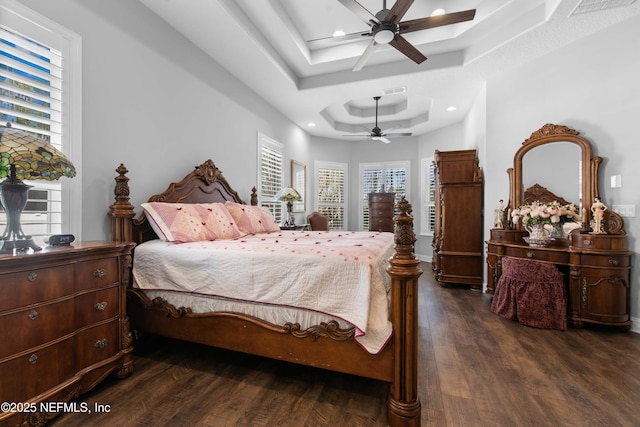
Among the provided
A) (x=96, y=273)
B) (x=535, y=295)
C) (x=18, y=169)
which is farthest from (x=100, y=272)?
(x=535, y=295)

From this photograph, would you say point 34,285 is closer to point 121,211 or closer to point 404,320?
point 121,211

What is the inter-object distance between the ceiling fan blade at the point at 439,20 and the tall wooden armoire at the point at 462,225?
7.84 feet

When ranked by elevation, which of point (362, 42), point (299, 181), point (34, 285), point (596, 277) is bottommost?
point (596, 277)

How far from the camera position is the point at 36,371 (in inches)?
A: 54.4

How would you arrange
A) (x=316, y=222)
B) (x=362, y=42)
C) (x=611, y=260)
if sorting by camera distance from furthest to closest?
(x=316, y=222), (x=362, y=42), (x=611, y=260)

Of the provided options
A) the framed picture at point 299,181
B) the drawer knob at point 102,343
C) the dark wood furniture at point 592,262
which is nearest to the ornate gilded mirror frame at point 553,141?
the dark wood furniture at point 592,262

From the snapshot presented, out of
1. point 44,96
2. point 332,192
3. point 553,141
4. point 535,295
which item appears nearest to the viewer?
point 44,96

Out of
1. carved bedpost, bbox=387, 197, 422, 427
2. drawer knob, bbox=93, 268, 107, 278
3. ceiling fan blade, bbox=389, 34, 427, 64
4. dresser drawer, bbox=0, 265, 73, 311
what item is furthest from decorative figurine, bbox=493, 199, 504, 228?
dresser drawer, bbox=0, 265, 73, 311

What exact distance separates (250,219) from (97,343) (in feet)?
5.99

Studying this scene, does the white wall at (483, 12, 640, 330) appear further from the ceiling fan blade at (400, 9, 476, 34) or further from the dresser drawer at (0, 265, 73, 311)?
the dresser drawer at (0, 265, 73, 311)

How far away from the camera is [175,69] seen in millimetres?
2936

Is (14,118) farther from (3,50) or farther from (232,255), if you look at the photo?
(232,255)

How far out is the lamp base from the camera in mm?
1401

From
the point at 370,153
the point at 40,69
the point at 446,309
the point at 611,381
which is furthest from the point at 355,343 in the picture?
the point at 370,153
